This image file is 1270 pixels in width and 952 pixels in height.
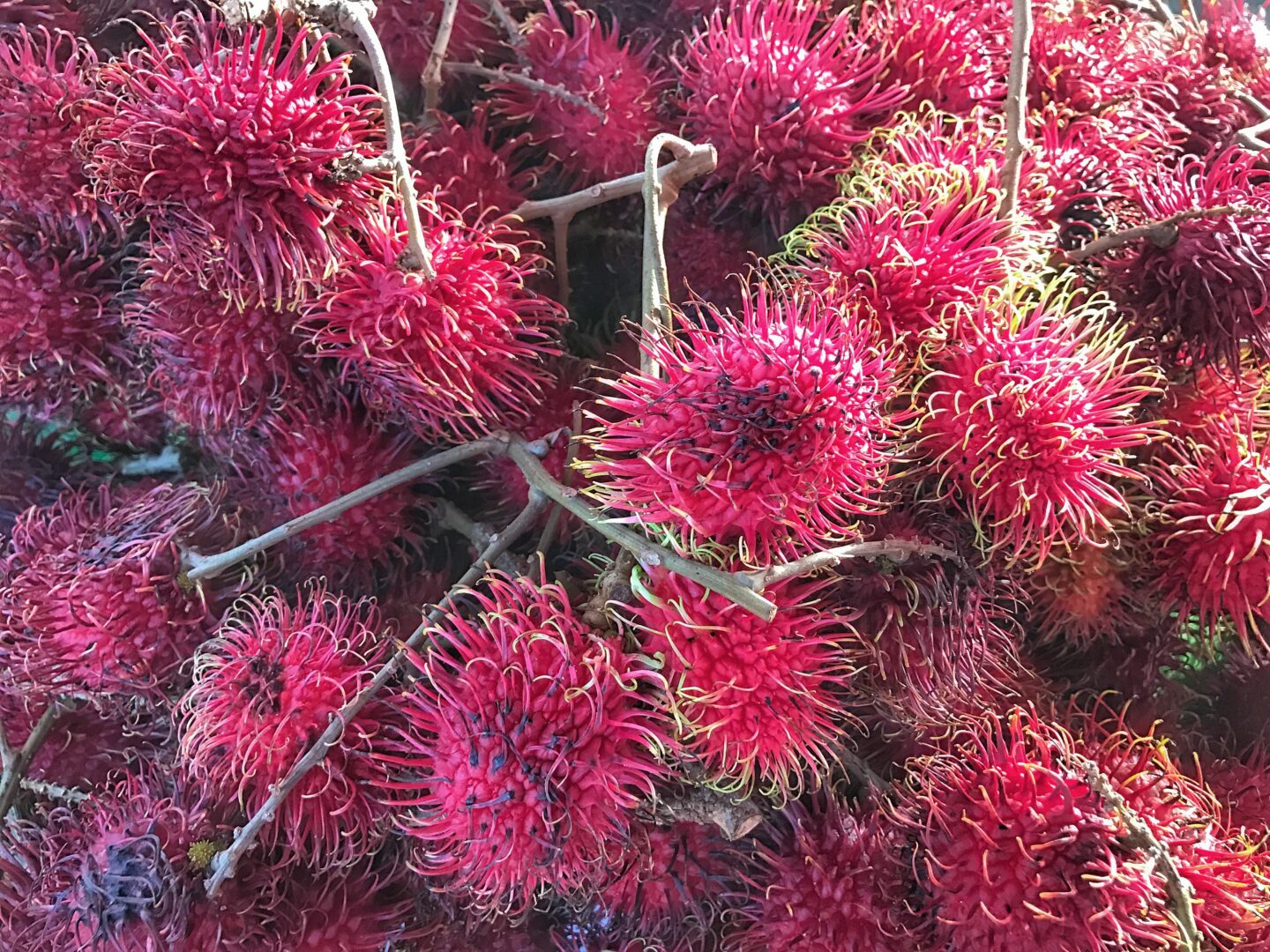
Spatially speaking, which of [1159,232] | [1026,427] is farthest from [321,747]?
[1159,232]

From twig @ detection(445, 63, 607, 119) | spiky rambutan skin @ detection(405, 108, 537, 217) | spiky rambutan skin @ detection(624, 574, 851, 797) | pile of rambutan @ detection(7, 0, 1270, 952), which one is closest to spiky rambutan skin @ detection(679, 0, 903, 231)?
pile of rambutan @ detection(7, 0, 1270, 952)

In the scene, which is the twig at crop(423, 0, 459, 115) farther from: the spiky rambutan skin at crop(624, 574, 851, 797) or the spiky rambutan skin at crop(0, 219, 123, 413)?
the spiky rambutan skin at crop(624, 574, 851, 797)

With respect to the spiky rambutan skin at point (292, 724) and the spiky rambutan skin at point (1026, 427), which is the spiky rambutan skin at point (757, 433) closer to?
the spiky rambutan skin at point (1026, 427)

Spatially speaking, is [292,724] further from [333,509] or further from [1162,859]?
[1162,859]

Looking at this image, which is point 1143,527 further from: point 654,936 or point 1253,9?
point 1253,9

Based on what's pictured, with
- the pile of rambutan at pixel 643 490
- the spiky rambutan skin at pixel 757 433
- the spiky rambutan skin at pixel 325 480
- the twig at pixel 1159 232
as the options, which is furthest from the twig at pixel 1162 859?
the spiky rambutan skin at pixel 325 480
